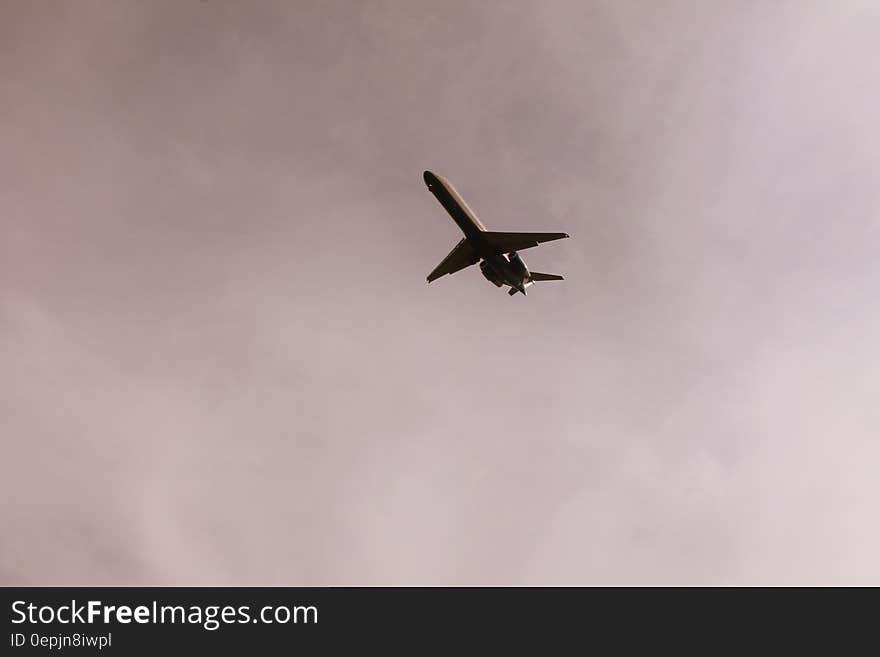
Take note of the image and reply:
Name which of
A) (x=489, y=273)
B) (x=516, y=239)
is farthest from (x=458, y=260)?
(x=516, y=239)

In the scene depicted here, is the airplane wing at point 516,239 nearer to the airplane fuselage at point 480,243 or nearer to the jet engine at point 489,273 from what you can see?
the airplane fuselage at point 480,243

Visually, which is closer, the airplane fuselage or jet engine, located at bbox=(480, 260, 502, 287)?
the airplane fuselage

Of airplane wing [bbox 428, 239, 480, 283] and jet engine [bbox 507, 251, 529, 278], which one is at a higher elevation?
airplane wing [bbox 428, 239, 480, 283]

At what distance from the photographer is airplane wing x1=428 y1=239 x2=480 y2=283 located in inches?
4722

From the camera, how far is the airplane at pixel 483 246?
113 meters

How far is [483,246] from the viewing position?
116438 millimetres

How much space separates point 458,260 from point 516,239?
12.7 metres

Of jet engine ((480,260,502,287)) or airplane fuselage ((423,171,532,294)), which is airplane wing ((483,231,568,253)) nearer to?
airplane fuselage ((423,171,532,294))

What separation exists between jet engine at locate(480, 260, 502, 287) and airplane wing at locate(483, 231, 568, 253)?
433cm

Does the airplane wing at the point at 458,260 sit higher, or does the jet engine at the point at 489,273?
the airplane wing at the point at 458,260

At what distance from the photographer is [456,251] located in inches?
4788
